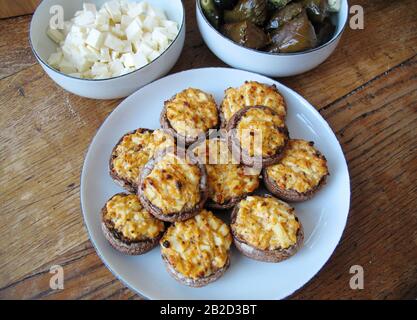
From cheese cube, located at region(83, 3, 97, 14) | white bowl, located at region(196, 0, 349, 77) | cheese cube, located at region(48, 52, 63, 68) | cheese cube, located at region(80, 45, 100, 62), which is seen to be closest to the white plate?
white bowl, located at region(196, 0, 349, 77)

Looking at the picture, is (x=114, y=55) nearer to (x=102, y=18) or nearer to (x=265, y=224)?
(x=102, y=18)

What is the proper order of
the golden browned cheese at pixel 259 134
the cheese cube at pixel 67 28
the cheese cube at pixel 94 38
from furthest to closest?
the cheese cube at pixel 67 28, the cheese cube at pixel 94 38, the golden browned cheese at pixel 259 134

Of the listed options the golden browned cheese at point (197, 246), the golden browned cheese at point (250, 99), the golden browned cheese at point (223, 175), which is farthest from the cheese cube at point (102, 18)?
the golden browned cheese at point (197, 246)

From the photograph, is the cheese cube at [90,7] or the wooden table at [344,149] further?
the cheese cube at [90,7]

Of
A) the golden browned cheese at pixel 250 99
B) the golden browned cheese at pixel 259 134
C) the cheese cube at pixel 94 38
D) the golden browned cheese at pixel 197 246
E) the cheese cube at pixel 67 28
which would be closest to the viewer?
the golden browned cheese at pixel 197 246

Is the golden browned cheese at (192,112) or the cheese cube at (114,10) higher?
the cheese cube at (114,10)

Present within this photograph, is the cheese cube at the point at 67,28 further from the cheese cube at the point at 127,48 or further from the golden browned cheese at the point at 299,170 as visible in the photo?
the golden browned cheese at the point at 299,170

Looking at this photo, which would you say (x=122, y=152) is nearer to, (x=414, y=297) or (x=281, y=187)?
(x=281, y=187)

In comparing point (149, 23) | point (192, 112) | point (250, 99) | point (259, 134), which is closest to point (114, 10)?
point (149, 23)

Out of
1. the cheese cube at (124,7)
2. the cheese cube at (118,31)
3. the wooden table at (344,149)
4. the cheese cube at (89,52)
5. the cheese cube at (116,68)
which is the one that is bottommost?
the wooden table at (344,149)
